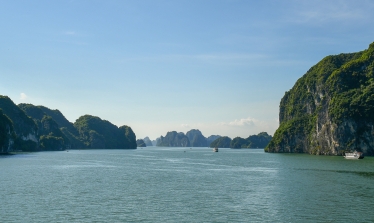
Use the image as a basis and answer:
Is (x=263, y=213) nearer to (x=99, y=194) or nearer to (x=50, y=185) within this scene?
(x=99, y=194)

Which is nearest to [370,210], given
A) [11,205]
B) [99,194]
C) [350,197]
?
[350,197]

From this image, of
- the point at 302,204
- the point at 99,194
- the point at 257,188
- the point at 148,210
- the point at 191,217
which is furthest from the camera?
the point at 257,188

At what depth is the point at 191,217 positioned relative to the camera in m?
42.4

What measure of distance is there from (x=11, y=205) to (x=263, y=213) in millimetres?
32123

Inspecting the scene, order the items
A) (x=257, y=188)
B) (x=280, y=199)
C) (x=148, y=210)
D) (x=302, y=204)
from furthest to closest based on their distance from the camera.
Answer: (x=257, y=188) → (x=280, y=199) → (x=302, y=204) → (x=148, y=210)

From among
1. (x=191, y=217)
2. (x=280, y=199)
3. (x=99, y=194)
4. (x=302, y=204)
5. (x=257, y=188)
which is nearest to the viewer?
(x=191, y=217)

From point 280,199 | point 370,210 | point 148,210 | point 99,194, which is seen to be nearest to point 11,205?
point 99,194

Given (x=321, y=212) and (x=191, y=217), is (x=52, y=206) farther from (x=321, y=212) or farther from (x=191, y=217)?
(x=321, y=212)

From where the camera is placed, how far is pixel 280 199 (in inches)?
2146

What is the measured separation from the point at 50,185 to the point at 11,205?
2118 cm

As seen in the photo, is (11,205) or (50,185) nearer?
(11,205)

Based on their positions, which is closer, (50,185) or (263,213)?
(263,213)

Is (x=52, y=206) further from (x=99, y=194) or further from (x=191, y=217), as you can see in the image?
(x=191, y=217)

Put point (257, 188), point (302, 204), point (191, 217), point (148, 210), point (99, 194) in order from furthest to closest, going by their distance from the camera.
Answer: point (257, 188) < point (99, 194) < point (302, 204) < point (148, 210) < point (191, 217)
